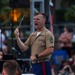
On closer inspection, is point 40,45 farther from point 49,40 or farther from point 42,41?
point 49,40

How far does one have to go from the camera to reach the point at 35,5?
1168 centimetres

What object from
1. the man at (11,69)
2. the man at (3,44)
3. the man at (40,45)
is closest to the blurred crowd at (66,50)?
the man at (3,44)

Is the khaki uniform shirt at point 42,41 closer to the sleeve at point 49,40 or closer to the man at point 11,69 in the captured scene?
the sleeve at point 49,40

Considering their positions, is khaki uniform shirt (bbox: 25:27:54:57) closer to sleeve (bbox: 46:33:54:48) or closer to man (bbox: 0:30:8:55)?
sleeve (bbox: 46:33:54:48)

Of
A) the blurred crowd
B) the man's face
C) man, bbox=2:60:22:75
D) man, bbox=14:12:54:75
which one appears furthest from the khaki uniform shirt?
A: the blurred crowd

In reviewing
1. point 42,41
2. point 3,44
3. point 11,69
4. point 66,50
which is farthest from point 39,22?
point 66,50

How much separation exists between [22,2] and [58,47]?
17.9 ft

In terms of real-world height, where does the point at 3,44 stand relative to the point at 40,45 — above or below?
below

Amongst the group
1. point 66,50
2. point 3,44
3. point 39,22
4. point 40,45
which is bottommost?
point 66,50

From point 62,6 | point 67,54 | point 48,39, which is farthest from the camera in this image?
point 62,6

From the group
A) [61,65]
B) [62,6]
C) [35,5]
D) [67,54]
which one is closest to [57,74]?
[61,65]

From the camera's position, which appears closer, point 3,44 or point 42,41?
point 42,41

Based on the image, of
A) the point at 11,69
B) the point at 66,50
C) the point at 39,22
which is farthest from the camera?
the point at 66,50

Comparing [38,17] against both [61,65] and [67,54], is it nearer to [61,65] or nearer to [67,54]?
[61,65]
